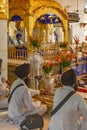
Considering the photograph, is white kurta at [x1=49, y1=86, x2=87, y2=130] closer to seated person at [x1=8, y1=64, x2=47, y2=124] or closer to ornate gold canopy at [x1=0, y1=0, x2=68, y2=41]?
seated person at [x1=8, y1=64, x2=47, y2=124]

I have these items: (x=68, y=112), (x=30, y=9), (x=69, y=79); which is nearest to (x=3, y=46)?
(x=30, y=9)

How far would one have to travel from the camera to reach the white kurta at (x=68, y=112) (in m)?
3.56

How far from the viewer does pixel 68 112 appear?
355 cm

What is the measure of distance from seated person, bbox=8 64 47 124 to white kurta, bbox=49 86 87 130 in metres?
1.17

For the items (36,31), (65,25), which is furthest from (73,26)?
(65,25)

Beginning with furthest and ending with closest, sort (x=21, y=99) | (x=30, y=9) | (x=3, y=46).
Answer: (x=30, y=9) → (x=3, y=46) → (x=21, y=99)

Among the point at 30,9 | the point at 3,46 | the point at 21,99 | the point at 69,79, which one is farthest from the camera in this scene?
the point at 30,9

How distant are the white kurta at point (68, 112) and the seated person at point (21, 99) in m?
1.17

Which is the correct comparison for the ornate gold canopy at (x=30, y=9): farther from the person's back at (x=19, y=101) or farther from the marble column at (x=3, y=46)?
→ the person's back at (x=19, y=101)

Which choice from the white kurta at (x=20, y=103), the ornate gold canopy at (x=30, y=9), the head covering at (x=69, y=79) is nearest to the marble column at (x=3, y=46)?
the ornate gold canopy at (x=30, y=9)

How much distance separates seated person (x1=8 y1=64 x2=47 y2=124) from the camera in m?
4.73

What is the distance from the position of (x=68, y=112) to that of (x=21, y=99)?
1369 mm

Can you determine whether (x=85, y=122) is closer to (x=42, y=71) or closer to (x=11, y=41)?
(x=42, y=71)

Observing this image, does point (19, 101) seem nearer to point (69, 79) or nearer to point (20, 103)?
point (20, 103)
